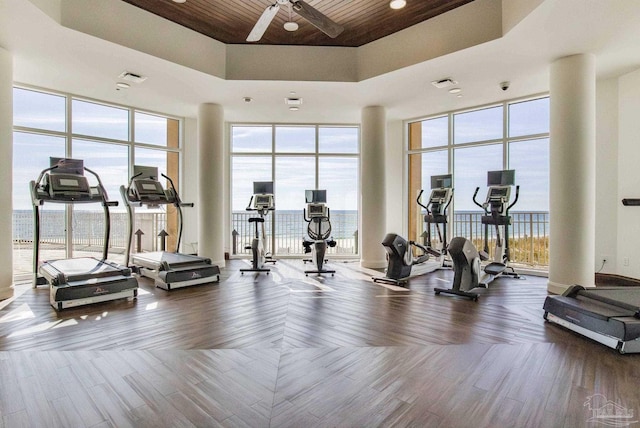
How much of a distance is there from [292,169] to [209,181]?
7.20ft

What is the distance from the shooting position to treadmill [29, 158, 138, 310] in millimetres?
4031

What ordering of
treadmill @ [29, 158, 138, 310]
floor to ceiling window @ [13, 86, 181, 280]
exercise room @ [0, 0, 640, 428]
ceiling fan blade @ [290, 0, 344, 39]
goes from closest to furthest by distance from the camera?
1. exercise room @ [0, 0, 640, 428]
2. ceiling fan blade @ [290, 0, 344, 39]
3. treadmill @ [29, 158, 138, 310]
4. floor to ceiling window @ [13, 86, 181, 280]

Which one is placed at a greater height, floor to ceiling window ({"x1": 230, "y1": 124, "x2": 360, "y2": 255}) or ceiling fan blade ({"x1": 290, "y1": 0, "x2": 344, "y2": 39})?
ceiling fan blade ({"x1": 290, "y1": 0, "x2": 344, "y2": 39})

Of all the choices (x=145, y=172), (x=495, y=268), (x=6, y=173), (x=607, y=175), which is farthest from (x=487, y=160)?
(x=6, y=173)

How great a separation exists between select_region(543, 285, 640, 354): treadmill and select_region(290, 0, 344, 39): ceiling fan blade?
159 inches

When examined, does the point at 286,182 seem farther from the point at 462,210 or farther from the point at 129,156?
the point at 462,210

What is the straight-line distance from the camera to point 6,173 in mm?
4477

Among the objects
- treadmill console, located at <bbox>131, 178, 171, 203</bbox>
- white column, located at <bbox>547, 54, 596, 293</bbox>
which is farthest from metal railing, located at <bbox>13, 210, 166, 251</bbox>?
white column, located at <bbox>547, 54, 596, 293</bbox>

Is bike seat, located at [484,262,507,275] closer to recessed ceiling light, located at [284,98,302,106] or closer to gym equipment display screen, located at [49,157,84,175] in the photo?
recessed ceiling light, located at [284,98,302,106]

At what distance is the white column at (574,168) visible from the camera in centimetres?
456

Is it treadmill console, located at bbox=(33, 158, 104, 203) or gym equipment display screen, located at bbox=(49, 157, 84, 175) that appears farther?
gym equipment display screen, located at bbox=(49, 157, 84, 175)

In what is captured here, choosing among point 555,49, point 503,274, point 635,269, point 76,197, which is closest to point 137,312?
point 76,197

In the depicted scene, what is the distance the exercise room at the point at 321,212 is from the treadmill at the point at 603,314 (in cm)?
3

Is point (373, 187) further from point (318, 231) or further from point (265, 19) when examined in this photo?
point (265, 19)
